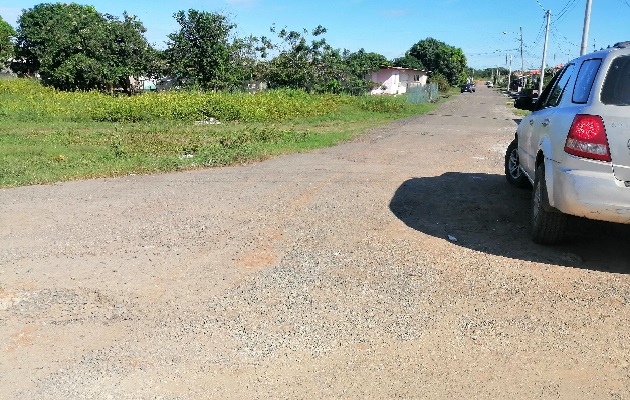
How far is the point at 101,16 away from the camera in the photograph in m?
41.3

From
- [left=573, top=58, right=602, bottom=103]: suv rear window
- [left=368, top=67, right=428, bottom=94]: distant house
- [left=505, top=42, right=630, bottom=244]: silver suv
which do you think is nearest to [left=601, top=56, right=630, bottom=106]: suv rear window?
[left=505, top=42, right=630, bottom=244]: silver suv

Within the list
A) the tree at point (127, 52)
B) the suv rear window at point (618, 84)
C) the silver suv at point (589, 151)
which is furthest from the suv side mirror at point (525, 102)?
the tree at point (127, 52)

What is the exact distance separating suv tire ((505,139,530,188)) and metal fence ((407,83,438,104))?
30692mm

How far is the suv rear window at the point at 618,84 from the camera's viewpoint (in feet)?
14.5

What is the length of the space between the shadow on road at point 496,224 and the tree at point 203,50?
89.8 ft

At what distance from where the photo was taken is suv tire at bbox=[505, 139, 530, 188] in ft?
25.3

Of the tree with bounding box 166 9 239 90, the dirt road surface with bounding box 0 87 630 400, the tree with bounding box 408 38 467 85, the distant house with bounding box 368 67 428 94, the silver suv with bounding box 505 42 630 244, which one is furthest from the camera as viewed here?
the tree with bounding box 408 38 467 85

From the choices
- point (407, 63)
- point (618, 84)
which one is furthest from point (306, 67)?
point (407, 63)

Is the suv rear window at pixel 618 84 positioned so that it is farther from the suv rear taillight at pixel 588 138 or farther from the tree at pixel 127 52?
the tree at pixel 127 52

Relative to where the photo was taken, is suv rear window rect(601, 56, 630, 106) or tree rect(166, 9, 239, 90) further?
tree rect(166, 9, 239, 90)

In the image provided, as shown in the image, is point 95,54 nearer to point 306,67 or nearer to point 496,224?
point 306,67

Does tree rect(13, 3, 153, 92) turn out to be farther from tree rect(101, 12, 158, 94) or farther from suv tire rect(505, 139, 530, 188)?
suv tire rect(505, 139, 530, 188)

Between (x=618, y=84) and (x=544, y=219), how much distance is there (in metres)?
1.33

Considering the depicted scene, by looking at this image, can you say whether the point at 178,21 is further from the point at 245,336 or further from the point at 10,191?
the point at 245,336
